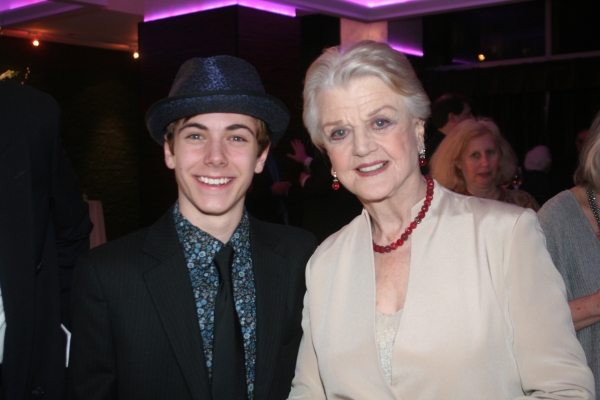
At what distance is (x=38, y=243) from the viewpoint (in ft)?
5.51

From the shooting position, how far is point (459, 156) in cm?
347

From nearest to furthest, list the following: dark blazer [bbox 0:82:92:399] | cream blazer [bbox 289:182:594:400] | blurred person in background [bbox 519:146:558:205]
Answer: cream blazer [bbox 289:182:594:400], dark blazer [bbox 0:82:92:399], blurred person in background [bbox 519:146:558:205]

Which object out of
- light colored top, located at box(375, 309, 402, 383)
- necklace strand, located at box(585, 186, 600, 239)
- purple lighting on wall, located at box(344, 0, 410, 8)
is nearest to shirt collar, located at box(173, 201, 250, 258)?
light colored top, located at box(375, 309, 402, 383)

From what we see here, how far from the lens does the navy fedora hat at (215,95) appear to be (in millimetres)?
1733

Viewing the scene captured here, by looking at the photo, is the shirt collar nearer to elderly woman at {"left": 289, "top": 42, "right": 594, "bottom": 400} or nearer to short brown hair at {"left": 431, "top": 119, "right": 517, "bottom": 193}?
elderly woman at {"left": 289, "top": 42, "right": 594, "bottom": 400}

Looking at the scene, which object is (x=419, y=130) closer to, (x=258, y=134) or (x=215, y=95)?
(x=258, y=134)

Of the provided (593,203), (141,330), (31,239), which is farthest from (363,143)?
(593,203)

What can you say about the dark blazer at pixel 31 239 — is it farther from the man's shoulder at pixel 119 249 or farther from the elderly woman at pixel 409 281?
the elderly woman at pixel 409 281

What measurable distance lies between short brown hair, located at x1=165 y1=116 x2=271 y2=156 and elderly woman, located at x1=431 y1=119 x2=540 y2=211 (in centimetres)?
179

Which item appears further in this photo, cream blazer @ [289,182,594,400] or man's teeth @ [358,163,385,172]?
man's teeth @ [358,163,385,172]

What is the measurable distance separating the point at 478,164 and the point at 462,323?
1969mm

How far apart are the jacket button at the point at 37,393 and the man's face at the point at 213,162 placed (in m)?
0.62

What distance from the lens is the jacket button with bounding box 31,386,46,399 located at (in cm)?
171

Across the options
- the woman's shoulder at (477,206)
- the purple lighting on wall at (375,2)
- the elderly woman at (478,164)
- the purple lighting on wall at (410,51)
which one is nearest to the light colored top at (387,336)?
the woman's shoulder at (477,206)
